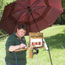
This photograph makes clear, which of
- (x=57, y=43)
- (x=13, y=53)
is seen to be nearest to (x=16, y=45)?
(x=13, y=53)

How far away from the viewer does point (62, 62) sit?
9734mm

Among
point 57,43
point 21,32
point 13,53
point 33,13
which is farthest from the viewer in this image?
point 57,43

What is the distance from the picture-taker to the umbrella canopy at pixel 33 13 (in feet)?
19.5

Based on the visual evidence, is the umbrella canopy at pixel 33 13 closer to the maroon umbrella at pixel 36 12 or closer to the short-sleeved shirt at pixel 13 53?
the maroon umbrella at pixel 36 12

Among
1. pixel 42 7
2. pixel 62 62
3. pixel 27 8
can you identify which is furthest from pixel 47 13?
pixel 62 62

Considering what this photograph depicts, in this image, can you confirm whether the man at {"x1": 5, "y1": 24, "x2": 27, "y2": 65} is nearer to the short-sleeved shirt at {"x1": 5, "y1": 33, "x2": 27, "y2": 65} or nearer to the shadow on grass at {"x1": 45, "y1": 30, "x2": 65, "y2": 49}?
the short-sleeved shirt at {"x1": 5, "y1": 33, "x2": 27, "y2": 65}

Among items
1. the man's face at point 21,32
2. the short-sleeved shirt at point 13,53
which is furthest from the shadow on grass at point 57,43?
the man's face at point 21,32

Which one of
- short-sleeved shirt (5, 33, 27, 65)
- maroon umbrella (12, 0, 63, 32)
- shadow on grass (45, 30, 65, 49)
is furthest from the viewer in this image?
shadow on grass (45, 30, 65, 49)

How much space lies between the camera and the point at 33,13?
20.4 feet

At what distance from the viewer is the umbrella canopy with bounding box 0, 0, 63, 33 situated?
19.5 ft

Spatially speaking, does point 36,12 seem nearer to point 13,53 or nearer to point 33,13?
point 33,13

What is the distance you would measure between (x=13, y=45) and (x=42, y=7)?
2.42 meters

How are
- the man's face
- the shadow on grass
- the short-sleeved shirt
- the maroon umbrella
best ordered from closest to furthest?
the man's face < the short-sleeved shirt < the maroon umbrella < the shadow on grass

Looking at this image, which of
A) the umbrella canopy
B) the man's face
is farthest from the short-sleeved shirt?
the umbrella canopy
